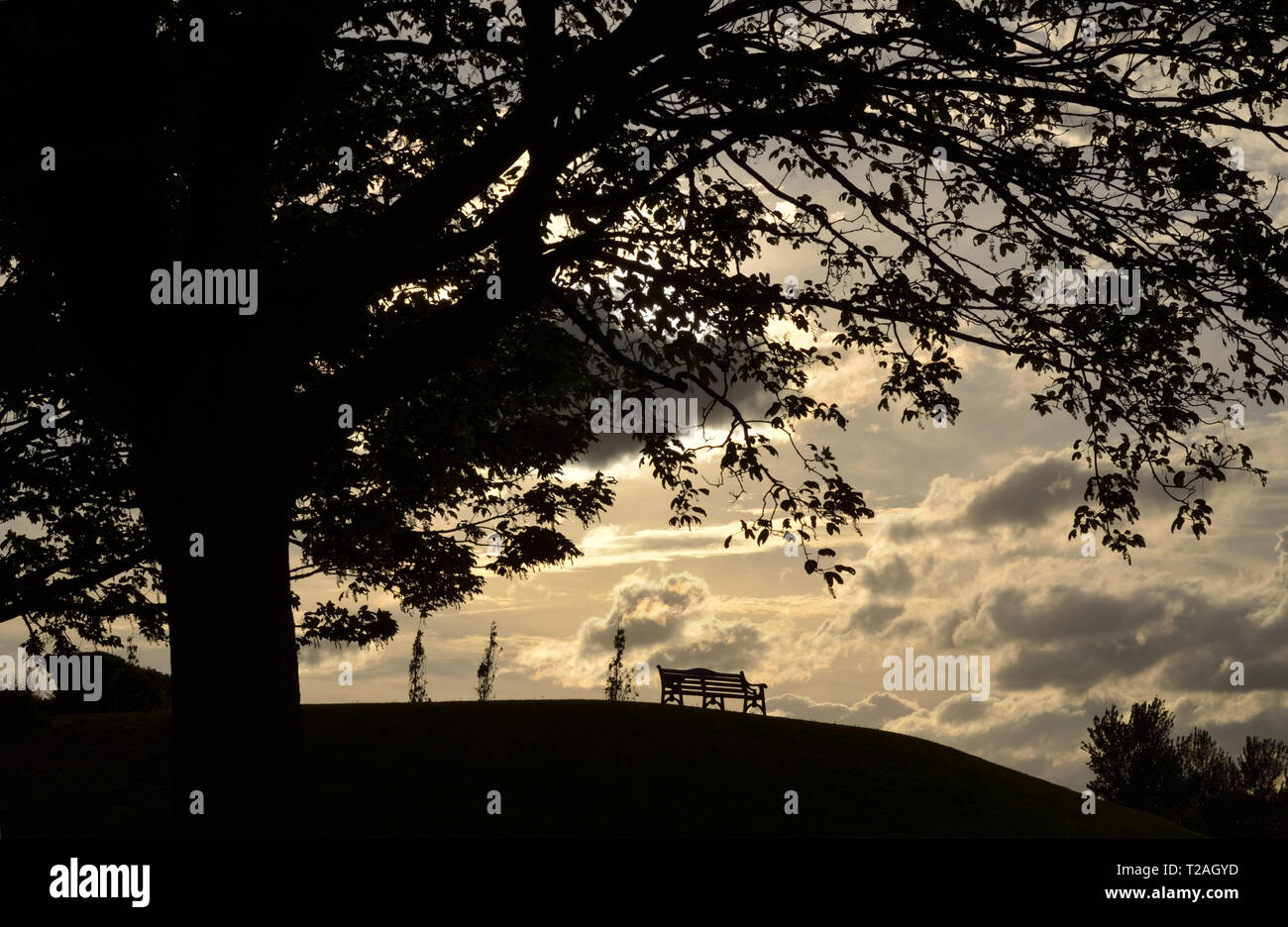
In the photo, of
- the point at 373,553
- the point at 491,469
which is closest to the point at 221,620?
the point at 491,469

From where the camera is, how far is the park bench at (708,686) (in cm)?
2398

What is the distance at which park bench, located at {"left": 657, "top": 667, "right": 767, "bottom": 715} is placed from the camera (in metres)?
24.0

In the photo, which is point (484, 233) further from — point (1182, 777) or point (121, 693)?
point (1182, 777)

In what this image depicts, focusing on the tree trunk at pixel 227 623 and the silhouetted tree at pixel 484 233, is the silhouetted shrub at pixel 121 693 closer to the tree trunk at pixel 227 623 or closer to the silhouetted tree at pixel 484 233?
the silhouetted tree at pixel 484 233

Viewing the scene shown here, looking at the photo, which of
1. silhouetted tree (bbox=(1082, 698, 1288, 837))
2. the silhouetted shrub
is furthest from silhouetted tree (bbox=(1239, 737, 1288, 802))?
the silhouetted shrub

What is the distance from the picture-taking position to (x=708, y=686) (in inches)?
955

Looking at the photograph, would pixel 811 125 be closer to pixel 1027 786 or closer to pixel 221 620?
pixel 221 620

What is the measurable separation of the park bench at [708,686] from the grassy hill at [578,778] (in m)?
3.43

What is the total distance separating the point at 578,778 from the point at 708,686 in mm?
8685

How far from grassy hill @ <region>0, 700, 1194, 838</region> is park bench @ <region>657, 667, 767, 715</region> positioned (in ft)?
11.3

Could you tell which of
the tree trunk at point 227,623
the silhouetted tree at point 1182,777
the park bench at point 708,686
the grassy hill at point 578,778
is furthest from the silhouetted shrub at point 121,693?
the silhouetted tree at point 1182,777

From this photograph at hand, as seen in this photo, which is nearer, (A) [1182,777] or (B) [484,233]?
(B) [484,233]

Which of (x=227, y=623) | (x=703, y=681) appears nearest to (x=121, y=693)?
(x=703, y=681)

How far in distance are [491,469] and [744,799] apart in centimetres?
658
